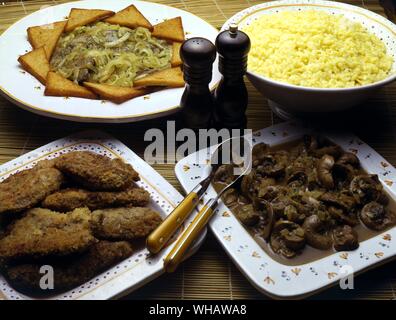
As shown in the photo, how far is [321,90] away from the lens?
2613mm

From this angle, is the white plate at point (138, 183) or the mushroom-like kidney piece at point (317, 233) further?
the mushroom-like kidney piece at point (317, 233)

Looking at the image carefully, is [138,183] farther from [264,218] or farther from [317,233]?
[317,233]

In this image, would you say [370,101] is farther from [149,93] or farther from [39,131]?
[39,131]

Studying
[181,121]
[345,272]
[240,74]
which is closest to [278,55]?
[240,74]

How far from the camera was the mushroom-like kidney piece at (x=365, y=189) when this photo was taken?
94.5 inches

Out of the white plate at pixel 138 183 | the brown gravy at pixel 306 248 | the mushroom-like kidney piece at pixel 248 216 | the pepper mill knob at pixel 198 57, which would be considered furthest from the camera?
the pepper mill knob at pixel 198 57

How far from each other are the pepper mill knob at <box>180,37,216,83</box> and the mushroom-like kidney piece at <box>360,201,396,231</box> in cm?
101

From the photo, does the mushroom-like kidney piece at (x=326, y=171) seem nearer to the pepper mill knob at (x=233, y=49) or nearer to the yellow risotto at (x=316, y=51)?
the yellow risotto at (x=316, y=51)

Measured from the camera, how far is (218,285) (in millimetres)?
2232

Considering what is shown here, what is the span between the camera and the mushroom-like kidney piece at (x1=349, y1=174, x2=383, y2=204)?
2.40 meters


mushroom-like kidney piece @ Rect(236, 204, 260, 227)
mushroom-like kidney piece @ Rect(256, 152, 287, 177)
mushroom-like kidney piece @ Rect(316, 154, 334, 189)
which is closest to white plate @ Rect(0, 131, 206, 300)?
mushroom-like kidney piece @ Rect(236, 204, 260, 227)

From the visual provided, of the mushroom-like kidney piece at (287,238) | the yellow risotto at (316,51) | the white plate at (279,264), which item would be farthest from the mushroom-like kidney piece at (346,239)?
the yellow risotto at (316,51)

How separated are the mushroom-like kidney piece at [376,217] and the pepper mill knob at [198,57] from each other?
3.31 feet

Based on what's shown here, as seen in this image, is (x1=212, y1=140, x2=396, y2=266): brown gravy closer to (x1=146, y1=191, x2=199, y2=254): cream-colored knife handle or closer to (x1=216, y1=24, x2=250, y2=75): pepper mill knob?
(x1=146, y1=191, x2=199, y2=254): cream-colored knife handle
